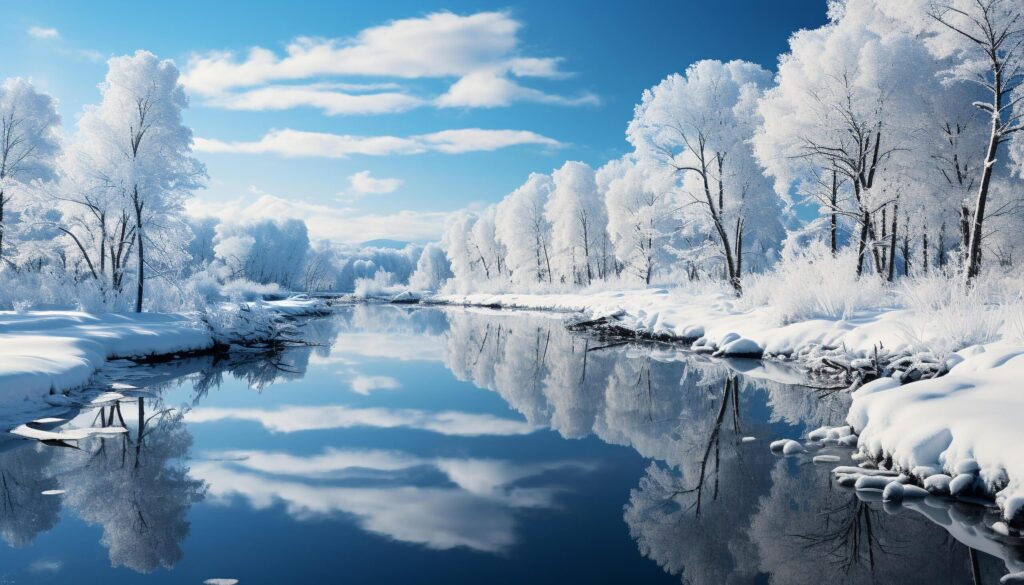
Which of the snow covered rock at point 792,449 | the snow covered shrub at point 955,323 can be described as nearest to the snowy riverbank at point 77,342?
the snow covered rock at point 792,449

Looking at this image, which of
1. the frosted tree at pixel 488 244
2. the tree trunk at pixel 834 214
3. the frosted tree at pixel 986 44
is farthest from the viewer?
the frosted tree at pixel 488 244

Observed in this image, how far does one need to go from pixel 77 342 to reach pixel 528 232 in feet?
159

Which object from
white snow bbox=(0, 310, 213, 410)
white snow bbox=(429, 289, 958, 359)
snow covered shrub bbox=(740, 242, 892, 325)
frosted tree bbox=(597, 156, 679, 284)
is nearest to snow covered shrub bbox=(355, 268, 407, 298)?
frosted tree bbox=(597, 156, 679, 284)

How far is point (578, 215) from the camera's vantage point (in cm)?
4959

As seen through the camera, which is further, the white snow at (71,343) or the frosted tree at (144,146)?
the frosted tree at (144,146)

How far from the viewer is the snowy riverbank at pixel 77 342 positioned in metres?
8.37

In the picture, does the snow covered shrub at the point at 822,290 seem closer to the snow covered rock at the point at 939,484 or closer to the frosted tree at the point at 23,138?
the snow covered rock at the point at 939,484

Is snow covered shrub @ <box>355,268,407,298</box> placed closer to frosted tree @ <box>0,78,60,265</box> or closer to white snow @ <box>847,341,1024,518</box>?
frosted tree @ <box>0,78,60,265</box>

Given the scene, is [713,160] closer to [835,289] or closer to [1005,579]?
[835,289]

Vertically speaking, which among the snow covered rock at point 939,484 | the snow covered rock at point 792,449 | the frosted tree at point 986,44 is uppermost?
the frosted tree at point 986,44

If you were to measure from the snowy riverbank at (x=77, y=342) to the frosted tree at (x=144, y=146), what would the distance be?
4024 millimetres

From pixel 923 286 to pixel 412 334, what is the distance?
57.2 ft

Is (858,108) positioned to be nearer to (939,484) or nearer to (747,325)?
(747,325)

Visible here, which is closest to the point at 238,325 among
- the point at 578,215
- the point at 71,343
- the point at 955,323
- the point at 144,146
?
Answer: the point at 71,343
